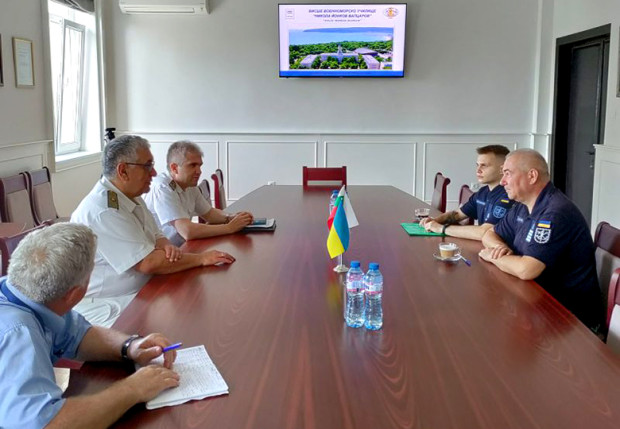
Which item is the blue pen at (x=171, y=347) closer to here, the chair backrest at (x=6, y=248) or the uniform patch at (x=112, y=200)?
the chair backrest at (x=6, y=248)

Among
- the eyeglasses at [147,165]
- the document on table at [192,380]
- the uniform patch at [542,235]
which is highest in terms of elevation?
the eyeglasses at [147,165]

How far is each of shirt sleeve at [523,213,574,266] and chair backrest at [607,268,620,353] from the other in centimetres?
45

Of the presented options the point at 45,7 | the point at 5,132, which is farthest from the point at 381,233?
the point at 45,7

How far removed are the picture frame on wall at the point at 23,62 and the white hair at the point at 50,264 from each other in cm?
397

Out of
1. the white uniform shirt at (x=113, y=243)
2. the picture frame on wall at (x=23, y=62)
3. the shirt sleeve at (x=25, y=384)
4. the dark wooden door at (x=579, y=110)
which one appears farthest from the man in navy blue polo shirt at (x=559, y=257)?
the picture frame on wall at (x=23, y=62)

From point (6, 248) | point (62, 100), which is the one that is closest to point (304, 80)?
point (62, 100)

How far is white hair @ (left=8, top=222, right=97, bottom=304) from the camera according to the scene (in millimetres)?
1320

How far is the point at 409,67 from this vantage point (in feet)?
22.2

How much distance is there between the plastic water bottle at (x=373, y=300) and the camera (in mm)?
1722

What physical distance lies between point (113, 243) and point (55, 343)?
0.85 metres

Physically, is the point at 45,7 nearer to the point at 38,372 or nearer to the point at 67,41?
the point at 67,41

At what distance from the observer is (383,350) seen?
1.55 m

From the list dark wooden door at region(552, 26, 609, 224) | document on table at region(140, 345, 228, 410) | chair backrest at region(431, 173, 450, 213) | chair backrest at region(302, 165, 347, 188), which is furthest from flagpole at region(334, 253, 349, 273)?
dark wooden door at region(552, 26, 609, 224)

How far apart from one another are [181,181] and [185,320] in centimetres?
164
